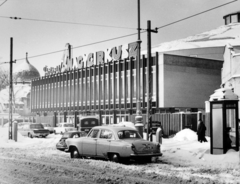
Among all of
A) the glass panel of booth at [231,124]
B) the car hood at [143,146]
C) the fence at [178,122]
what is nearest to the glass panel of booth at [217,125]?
the glass panel of booth at [231,124]

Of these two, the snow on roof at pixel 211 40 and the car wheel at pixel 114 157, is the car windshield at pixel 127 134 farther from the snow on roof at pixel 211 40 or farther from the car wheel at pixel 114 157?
the snow on roof at pixel 211 40

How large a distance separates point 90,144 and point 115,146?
1.64 meters

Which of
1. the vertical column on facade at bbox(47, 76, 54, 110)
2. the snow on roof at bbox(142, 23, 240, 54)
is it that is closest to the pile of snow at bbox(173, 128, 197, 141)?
the snow on roof at bbox(142, 23, 240, 54)

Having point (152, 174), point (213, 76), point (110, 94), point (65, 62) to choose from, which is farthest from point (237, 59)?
point (65, 62)

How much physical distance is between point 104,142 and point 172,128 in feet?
69.0

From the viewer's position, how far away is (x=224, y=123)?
1688cm

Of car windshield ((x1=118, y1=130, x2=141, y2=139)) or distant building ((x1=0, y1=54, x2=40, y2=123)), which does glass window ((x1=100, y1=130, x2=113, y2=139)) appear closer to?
car windshield ((x1=118, y1=130, x2=141, y2=139))

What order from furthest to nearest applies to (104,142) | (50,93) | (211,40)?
(211,40), (50,93), (104,142)

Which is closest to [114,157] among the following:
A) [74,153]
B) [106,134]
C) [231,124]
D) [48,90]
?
[106,134]

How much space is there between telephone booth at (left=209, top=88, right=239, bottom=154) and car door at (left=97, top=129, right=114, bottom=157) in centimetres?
500

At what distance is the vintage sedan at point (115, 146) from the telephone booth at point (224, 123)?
3267 millimetres

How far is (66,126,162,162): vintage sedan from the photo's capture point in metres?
14.7

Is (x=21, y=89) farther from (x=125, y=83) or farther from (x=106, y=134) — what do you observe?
(x=106, y=134)

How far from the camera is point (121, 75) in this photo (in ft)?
155
